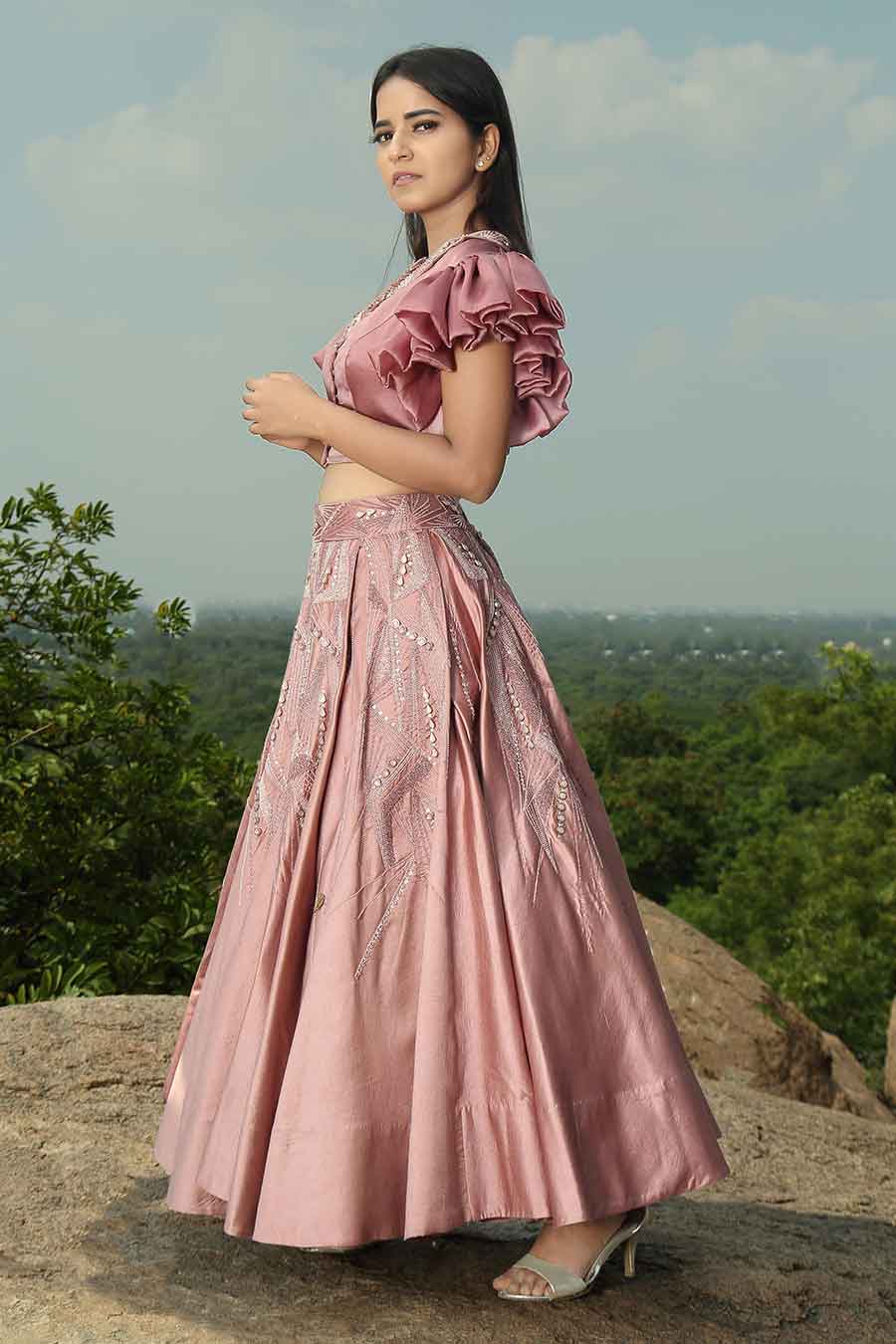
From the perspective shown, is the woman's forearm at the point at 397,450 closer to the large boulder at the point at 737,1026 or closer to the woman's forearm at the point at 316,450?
the woman's forearm at the point at 316,450

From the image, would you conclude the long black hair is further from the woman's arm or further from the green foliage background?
the green foliage background

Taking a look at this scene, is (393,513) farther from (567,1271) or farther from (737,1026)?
(737,1026)

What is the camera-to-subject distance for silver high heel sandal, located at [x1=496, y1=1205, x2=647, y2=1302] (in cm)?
224

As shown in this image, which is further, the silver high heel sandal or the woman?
the silver high heel sandal

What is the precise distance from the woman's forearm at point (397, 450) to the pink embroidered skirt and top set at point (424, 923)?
9 cm

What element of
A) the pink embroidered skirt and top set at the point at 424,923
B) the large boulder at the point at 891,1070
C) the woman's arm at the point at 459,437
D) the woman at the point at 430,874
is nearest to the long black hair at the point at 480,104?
the woman at the point at 430,874

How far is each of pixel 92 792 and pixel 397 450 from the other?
3261mm

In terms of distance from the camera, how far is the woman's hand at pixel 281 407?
2.39 metres

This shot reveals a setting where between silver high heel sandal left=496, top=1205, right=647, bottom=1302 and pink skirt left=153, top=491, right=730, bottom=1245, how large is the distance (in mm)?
144

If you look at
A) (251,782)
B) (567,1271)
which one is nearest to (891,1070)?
(251,782)

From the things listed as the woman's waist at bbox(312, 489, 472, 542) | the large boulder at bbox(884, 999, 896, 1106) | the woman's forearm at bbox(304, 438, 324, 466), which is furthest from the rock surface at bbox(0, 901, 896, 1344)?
the large boulder at bbox(884, 999, 896, 1106)

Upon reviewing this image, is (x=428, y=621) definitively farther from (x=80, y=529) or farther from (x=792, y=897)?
(x=792, y=897)

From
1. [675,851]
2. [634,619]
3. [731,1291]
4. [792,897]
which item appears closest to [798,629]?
[634,619]

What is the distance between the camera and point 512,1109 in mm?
2102
